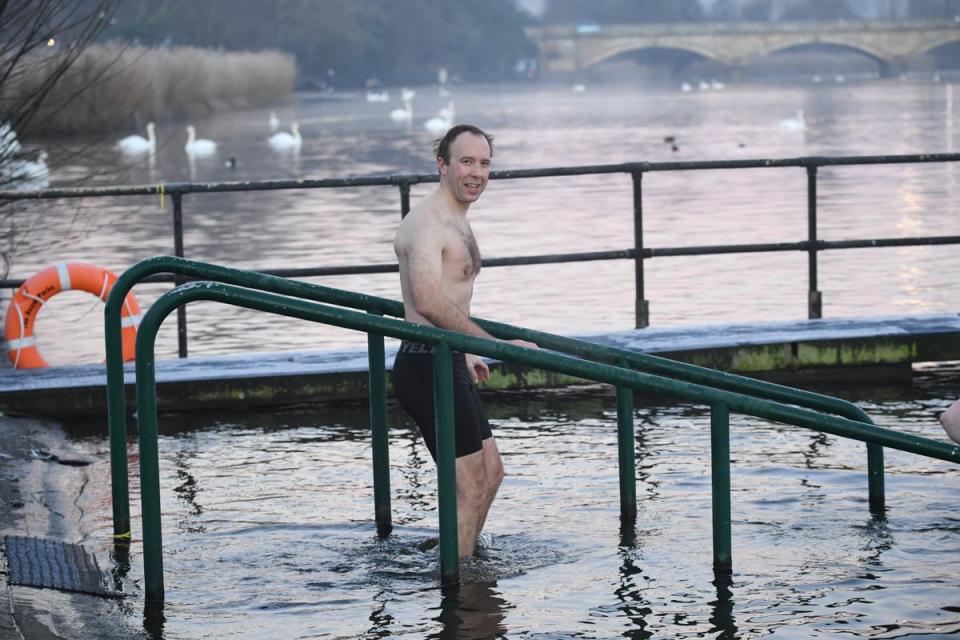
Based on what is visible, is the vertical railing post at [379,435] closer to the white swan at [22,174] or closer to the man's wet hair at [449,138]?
the man's wet hair at [449,138]

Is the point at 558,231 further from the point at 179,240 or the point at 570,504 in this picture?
the point at 570,504

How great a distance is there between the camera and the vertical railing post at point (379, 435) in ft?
21.7

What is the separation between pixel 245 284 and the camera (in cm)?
592

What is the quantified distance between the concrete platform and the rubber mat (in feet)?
8.69

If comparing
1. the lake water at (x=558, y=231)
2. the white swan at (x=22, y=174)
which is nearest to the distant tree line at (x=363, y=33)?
the lake water at (x=558, y=231)

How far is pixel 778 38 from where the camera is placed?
148 meters

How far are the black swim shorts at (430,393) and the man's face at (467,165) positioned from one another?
55 centimetres

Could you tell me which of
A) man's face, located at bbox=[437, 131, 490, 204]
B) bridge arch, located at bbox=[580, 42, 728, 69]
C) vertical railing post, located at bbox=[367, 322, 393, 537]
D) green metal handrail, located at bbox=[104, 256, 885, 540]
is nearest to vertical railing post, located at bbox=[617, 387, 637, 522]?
green metal handrail, located at bbox=[104, 256, 885, 540]

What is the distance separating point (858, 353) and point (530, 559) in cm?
404

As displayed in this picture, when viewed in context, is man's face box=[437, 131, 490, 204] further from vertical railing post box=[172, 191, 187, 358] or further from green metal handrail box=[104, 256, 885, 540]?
vertical railing post box=[172, 191, 187, 358]

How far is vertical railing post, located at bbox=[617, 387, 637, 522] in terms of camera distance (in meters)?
6.66

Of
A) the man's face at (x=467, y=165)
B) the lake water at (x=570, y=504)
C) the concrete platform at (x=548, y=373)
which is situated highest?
the man's face at (x=467, y=165)

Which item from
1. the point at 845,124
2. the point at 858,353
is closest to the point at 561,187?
the point at 858,353

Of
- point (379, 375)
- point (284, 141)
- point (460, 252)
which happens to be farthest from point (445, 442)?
point (284, 141)
